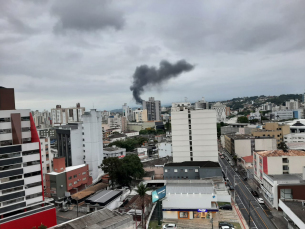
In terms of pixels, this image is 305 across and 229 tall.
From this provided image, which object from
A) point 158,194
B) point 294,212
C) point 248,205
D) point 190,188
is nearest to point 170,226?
point 158,194

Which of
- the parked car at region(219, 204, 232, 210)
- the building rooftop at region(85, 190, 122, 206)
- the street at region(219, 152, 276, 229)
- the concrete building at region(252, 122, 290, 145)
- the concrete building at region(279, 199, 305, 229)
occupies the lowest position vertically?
the street at region(219, 152, 276, 229)

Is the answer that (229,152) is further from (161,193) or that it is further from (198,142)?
(161,193)

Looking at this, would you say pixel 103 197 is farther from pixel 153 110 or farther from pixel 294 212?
pixel 153 110

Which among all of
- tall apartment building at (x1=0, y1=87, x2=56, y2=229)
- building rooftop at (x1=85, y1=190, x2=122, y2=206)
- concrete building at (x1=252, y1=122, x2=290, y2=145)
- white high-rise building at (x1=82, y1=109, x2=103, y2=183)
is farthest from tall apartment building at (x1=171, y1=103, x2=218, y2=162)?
tall apartment building at (x1=0, y1=87, x2=56, y2=229)

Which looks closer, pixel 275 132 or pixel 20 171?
pixel 20 171

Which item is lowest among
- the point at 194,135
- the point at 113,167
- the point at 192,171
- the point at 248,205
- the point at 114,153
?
the point at 248,205

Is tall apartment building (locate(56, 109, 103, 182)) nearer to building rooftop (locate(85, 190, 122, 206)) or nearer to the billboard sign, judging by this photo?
building rooftop (locate(85, 190, 122, 206))

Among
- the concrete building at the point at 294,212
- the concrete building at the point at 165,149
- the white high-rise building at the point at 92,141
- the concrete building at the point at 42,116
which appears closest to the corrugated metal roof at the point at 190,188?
the concrete building at the point at 294,212

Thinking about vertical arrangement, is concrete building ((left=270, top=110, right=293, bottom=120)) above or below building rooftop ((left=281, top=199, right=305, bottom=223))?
above
